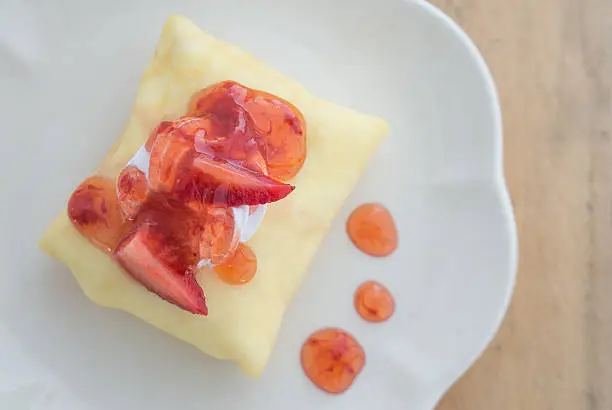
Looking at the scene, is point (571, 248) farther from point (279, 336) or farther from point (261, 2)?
point (261, 2)

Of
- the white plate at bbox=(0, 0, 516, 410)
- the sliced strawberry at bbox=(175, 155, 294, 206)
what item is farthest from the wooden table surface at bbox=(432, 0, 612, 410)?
the sliced strawberry at bbox=(175, 155, 294, 206)

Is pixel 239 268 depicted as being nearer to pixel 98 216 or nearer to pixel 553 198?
pixel 98 216

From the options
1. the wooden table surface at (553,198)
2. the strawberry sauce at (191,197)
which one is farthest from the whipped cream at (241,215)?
the wooden table surface at (553,198)

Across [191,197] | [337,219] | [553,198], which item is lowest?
[191,197]

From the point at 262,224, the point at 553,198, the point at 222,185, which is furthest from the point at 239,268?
the point at 553,198

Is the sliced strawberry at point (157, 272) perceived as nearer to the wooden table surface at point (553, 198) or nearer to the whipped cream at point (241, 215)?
the whipped cream at point (241, 215)

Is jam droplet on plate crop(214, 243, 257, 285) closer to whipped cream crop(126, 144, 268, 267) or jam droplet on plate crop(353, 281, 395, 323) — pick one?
whipped cream crop(126, 144, 268, 267)
